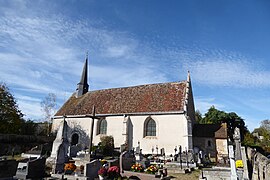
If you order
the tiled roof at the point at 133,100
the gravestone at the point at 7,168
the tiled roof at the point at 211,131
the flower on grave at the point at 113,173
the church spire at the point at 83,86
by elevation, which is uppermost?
the church spire at the point at 83,86

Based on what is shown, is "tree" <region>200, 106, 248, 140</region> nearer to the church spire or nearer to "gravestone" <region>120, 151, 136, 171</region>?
the church spire

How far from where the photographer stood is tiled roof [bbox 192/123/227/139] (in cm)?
2284

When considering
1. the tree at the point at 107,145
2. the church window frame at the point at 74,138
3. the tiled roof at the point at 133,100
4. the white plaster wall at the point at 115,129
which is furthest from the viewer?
the church window frame at the point at 74,138

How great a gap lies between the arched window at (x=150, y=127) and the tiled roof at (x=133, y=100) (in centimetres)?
140

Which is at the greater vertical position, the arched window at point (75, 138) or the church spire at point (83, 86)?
the church spire at point (83, 86)

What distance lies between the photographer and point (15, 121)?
2684 cm

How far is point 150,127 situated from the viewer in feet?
79.2

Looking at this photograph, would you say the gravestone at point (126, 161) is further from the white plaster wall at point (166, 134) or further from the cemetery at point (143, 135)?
the white plaster wall at point (166, 134)

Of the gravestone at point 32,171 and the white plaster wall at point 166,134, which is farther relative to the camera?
the white plaster wall at point 166,134

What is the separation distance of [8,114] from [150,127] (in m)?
19.5

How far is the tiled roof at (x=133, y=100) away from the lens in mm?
24406

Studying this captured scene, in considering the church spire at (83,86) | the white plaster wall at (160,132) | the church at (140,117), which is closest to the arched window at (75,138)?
the church at (140,117)

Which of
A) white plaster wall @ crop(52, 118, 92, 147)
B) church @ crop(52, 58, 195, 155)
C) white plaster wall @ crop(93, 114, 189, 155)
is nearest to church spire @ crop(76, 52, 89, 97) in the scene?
church @ crop(52, 58, 195, 155)

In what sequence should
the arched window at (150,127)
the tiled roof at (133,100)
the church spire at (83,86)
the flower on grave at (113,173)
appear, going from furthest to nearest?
the church spire at (83,86), the tiled roof at (133,100), the arched window at (150,127), the flower on grave at (113,173)
